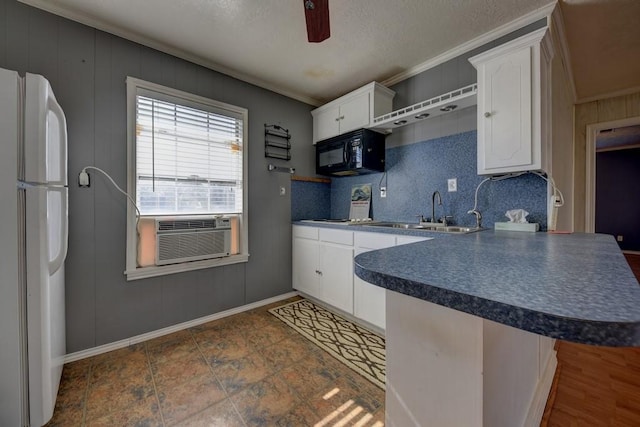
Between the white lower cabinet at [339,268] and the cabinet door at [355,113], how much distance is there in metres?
1.13

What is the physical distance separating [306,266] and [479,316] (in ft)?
8.39

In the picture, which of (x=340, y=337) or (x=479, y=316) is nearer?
(x=479, y=316)

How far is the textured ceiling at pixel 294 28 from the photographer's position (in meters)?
1.80

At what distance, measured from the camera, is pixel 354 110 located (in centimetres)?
281

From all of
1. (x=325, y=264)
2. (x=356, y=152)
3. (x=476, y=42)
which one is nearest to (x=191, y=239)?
(x=325, y=264)

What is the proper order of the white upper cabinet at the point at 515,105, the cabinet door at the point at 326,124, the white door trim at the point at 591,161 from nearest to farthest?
the white upper cabinet at the point at 515,105 → the cabinet door at the point at 326,124 → the white door trim at the point at 591,161

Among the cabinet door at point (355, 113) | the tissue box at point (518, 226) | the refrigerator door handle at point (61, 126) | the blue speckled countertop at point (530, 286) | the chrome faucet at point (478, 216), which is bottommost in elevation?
the blue speckled countertop at point (530, 286)

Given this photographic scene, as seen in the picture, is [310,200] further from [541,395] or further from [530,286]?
[530,286]

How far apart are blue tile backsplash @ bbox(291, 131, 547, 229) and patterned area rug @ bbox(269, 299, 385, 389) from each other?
110 cm

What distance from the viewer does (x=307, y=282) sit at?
2.95m

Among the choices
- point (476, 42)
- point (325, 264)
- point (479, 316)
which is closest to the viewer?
point (479, 316)

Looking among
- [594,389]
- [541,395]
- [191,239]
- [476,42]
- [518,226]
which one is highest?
[476,42]

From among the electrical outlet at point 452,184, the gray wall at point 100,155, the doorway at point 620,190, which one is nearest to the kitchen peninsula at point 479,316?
the electrical outlet at point 452,184

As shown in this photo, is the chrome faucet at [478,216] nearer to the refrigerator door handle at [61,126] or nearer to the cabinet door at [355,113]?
the cabinet door at [355,113]
